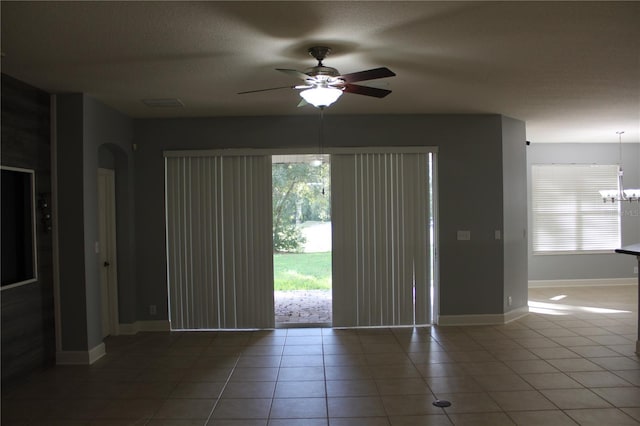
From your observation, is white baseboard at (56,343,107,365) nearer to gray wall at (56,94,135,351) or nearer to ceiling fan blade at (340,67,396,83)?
gray wall at (56,94,135,351)

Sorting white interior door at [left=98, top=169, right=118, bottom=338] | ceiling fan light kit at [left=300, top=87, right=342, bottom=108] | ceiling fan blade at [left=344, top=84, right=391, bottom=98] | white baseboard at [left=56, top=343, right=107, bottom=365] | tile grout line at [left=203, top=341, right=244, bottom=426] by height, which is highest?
ceiling fan blade at [left=344, top=84, right=391, bottom=98]

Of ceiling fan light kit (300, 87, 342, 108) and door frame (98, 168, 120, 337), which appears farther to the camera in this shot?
door frame (98, 168, 120, 337)

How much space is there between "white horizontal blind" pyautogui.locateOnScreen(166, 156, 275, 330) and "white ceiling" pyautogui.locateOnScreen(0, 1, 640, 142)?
2.82ft

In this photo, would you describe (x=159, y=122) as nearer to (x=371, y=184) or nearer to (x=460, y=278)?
(x=371, y=184)

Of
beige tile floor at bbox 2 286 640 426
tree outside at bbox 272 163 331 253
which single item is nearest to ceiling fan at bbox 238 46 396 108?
beige tile floor at bbox 2 286 640 426

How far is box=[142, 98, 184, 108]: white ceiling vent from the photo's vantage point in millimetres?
4887

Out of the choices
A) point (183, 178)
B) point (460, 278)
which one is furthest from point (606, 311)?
point (183, 178)

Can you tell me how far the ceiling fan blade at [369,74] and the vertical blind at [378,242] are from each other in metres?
2.73

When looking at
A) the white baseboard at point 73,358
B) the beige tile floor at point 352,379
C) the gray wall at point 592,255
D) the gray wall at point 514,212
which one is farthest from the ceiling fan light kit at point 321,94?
the gray wall at point 592,255

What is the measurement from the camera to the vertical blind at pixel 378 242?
586 cm

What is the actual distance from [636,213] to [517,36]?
716cm

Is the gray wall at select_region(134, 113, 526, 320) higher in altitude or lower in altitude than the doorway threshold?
higher

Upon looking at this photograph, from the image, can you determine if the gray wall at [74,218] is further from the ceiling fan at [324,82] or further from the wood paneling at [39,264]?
the ceiling fan at [324,82]

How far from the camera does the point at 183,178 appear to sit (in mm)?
5840
